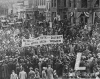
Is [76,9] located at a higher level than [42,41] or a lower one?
higher

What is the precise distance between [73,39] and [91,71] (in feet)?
28.9

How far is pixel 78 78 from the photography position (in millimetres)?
16734

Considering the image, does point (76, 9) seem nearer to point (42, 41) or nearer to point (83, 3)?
point (83, 3)

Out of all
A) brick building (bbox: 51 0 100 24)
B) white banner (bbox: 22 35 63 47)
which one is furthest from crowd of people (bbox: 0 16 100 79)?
brick building (bbox: 51 0 100 24)

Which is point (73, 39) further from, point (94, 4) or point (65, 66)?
point (94, 4)

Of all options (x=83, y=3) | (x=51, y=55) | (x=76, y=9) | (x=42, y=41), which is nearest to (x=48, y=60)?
(x=51, y=55)

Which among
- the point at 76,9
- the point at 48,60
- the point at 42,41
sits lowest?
the point at 48,60

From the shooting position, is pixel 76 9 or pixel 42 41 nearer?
pixel 42 41

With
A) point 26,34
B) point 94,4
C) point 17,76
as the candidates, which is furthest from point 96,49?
point 94,4

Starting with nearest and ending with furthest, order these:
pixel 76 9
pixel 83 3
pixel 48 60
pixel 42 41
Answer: pixel 48 60 → pixel 42 41 → pixel 76 9 → pixel 83 3

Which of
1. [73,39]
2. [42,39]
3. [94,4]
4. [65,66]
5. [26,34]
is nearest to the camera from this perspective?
[65,66]

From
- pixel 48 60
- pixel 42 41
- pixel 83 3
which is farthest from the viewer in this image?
pixel 83 3

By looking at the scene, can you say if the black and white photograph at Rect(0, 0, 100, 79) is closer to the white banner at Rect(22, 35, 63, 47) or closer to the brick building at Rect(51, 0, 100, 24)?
the white banner at Rect(22, 35, 63, 47)

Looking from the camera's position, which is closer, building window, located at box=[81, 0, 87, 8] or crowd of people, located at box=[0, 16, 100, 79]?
crowd of people, located at box=[0, 16, 100, 79]
